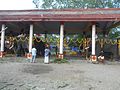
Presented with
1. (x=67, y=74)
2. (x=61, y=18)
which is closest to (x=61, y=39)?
(x=61, y=18)

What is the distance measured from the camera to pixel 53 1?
136 feet

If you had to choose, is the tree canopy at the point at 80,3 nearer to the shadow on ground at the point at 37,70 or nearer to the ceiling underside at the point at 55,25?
the ceiling underside at the point at 55,25

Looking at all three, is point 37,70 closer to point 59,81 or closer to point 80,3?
point 59,81

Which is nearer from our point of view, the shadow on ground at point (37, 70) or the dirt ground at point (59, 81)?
the dirt ground at point (59, 81)

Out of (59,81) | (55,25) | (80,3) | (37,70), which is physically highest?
(80,3)

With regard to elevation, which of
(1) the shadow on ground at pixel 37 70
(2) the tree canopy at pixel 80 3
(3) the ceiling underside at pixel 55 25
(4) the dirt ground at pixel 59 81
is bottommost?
(4) the dirt ground at pixel 59 81

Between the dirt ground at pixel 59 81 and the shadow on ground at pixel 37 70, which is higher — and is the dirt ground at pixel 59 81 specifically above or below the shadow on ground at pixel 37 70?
below

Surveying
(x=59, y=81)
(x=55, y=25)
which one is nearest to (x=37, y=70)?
(x=59, y=81)

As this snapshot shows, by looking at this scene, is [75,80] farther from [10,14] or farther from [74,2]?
[74,2]

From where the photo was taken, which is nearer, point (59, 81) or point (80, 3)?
point (59, 81)

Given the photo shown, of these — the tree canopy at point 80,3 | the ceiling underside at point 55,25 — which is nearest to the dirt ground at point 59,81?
the ceiling underside at point 55,25

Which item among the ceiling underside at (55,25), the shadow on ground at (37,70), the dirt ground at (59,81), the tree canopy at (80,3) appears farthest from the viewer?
the tree canopy at (80,3)

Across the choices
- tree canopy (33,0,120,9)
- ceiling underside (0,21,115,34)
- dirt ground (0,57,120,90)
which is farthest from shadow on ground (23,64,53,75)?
tree canopy (33,0,120,9)

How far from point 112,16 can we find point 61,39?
4.50 meters
